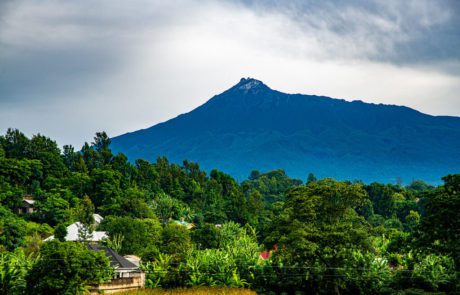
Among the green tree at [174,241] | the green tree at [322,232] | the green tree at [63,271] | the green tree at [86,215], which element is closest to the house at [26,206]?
the green tree at [86,215]

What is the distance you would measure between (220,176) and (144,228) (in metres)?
56.2

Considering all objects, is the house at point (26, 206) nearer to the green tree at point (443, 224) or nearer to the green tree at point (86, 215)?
the green tree at point (86, 215)

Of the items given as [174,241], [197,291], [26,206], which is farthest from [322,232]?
[26,206]

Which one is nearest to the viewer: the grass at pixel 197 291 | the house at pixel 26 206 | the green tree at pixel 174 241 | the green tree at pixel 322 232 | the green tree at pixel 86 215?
the grass at pixel 197 291

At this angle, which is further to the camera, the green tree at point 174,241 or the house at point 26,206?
the house at point 26,206

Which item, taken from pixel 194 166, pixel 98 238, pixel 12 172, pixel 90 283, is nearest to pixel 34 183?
pixel 12 172

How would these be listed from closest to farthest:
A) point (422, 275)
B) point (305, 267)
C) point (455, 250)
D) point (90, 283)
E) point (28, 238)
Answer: point (455, 250)
point (90, 283)
point (305, 267)
point (422, 275)
point (28, 238)

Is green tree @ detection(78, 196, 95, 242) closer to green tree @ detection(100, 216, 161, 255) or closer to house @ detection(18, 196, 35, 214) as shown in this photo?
green tree @ detection(100, 216, 161, 255)

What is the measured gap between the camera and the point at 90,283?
25.0 metres

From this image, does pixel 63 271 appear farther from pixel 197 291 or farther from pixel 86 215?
pixel 86 215

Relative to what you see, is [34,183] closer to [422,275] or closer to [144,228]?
[144,228]

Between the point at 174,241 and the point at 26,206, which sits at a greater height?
the point at 26,206

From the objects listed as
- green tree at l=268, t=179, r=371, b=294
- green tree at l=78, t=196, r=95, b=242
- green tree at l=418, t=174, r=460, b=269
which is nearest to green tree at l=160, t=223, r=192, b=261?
green tree at l=78, t=196, r=95, b=242

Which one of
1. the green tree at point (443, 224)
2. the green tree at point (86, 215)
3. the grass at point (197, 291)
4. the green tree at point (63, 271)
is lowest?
the grass at point (197, 291)
